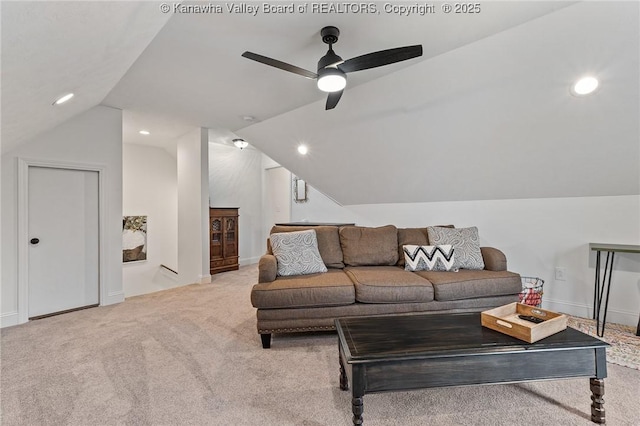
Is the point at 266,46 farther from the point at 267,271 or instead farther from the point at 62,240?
the point at 62,240

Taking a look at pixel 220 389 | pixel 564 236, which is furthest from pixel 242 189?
pixel 564 236

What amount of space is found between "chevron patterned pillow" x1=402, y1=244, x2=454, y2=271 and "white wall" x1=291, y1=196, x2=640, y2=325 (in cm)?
100

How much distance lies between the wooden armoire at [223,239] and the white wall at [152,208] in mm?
1035

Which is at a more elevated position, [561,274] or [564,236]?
[564,236]

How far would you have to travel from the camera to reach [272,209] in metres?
6.78

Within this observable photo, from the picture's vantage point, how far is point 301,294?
246 centimetres

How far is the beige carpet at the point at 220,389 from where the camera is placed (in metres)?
1.64

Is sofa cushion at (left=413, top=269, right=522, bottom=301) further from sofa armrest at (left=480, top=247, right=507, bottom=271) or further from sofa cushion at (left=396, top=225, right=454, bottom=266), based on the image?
sofa cushion at (left=396, top=225, right=454, bottom=266)

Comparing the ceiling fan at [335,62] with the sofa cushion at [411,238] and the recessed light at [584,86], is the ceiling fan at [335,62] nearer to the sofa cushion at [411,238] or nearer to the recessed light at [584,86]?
the recessed light at [584,86]

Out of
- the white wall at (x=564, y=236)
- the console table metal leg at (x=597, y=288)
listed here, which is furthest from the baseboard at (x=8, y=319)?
the console table metal leg at (x=597, y=288)

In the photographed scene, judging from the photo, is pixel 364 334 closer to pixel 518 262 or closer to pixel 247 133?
pixel 518 262

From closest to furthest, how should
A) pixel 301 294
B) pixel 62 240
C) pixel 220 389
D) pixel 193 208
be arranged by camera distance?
pixel 220 389 < pixel 301 294 < pixel 62 240 < pixel 193 208

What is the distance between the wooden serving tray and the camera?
1.56 metres

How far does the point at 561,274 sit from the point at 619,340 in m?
0.79
